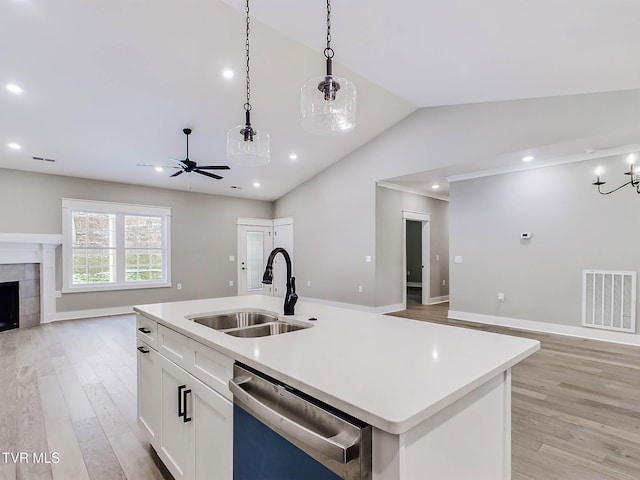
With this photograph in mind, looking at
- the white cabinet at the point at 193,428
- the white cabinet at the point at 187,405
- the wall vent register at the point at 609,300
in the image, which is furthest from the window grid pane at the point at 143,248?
the wall vent register at the point at 609,300

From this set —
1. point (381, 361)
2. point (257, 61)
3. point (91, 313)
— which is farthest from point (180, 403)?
point (91, 313)

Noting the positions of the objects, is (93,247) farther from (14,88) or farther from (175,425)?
(175,425)

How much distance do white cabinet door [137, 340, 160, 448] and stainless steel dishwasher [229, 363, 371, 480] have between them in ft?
2.96

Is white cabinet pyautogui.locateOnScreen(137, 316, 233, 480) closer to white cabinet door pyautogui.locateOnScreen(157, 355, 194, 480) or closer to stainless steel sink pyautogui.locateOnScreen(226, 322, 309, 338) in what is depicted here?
white cabinet door pyautogui.locateOnScreen(157, 355, 194, 480)

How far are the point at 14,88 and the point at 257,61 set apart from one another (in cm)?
273

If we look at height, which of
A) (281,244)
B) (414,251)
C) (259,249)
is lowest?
(414,251)

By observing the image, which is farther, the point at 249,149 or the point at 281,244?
the point at 281,244

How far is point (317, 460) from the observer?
0.85 metres

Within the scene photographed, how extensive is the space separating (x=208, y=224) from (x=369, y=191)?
12.9 ft

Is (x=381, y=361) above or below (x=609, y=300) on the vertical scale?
above

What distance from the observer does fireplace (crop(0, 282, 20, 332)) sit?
5.44m

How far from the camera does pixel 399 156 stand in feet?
19.3

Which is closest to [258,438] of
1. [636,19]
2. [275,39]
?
[636,19]

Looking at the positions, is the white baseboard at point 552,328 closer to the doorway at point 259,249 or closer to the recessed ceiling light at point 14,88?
the doorway at point 259,249
